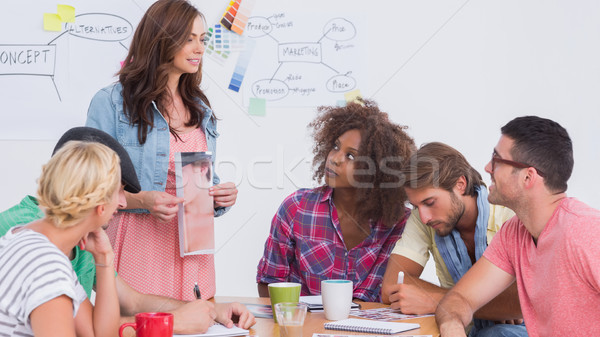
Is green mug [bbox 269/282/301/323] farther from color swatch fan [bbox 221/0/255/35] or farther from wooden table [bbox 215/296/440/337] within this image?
color swatch fan [bbox 221/0/255/35]

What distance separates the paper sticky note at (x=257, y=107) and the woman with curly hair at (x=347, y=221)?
2.47ft

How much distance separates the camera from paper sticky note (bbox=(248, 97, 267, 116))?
3.08 m

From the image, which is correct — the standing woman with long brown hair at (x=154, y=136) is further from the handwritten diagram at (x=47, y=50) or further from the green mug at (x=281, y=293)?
the handwritten diagram at (x=47, y=50)

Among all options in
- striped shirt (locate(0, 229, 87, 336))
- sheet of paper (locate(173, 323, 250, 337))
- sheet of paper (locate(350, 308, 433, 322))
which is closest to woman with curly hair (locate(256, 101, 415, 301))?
sheet of paper (locate(350, 308, 433, 322))

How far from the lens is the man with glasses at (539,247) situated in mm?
1440

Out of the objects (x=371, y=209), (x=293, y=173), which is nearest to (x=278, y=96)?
(x=293, y=173)

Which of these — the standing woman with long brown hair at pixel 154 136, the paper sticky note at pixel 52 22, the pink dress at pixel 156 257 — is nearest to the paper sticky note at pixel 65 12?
the paper sticky note at pixel 52 22

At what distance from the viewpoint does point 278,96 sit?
3.08 metres

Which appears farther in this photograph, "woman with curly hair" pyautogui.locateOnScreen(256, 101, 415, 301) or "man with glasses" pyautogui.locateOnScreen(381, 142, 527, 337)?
"woman with curly hair" pyautogui.locateOnScreen(256, 101, 415, 301)

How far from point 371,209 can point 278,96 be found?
103 cm

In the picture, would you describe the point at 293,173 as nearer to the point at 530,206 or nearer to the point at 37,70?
the point at 37,70

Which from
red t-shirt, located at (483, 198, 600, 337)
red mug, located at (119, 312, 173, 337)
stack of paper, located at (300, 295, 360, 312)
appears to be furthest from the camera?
stack of paper, located at (300, 295, 360, 312)

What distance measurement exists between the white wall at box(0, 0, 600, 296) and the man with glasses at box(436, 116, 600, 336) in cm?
144

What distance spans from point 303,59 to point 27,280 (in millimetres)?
2261
